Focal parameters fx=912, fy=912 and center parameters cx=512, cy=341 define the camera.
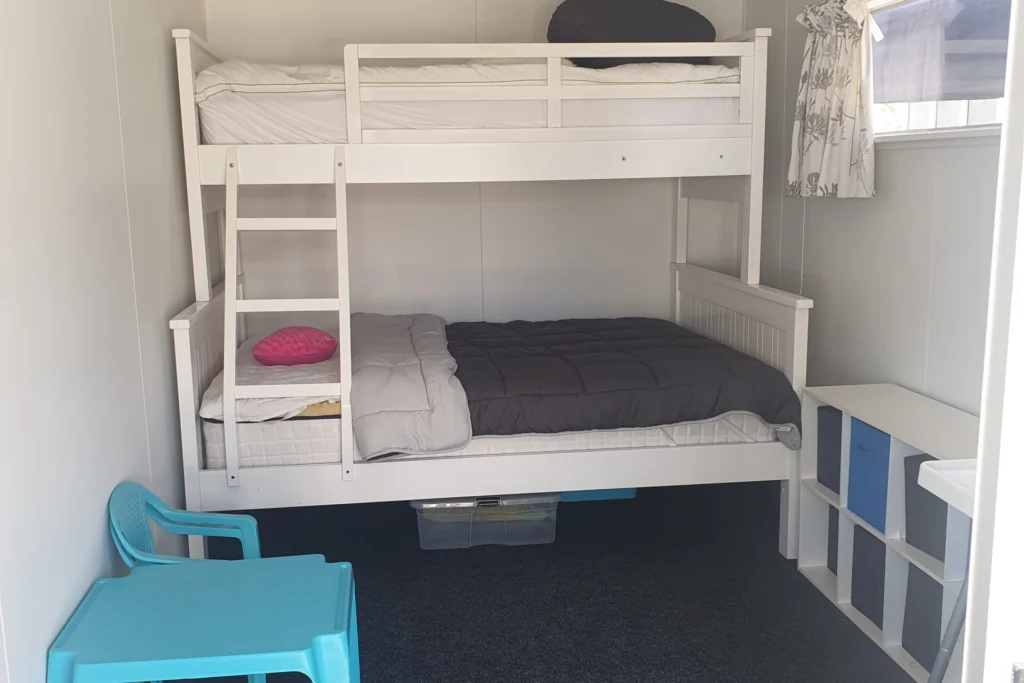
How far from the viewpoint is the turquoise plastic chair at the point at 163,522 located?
219cm

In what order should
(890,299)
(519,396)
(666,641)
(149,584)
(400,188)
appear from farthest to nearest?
(400,188)
(890,299)
(519,396)
(666,641)
(149,584)

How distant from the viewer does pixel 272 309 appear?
2.83 metres

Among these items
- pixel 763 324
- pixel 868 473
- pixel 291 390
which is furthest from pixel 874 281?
pixel 291 390

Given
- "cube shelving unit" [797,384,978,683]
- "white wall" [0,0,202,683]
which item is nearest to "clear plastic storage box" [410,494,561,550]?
"cube shelving unit" [797,384,978,683]

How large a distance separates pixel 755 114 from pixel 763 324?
749mm

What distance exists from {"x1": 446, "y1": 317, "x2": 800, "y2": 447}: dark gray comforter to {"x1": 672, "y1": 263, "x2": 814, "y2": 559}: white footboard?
0.28 ft

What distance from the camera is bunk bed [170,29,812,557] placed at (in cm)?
280

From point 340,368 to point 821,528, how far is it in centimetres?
163

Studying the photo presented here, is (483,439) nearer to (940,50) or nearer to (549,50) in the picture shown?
(549,50)

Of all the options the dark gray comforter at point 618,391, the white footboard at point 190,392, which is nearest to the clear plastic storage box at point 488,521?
the dark gray comforter at point 618,391

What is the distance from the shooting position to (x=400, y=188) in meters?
4.26

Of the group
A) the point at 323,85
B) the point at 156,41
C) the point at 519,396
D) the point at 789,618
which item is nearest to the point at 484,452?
the point at 519,396

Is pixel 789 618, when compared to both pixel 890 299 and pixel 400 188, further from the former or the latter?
pixel 400 188

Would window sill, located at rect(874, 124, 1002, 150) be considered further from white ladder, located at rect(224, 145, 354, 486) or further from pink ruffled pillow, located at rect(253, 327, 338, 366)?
pink ruffled pillow, located at rect(253, 327, 338, 366)
